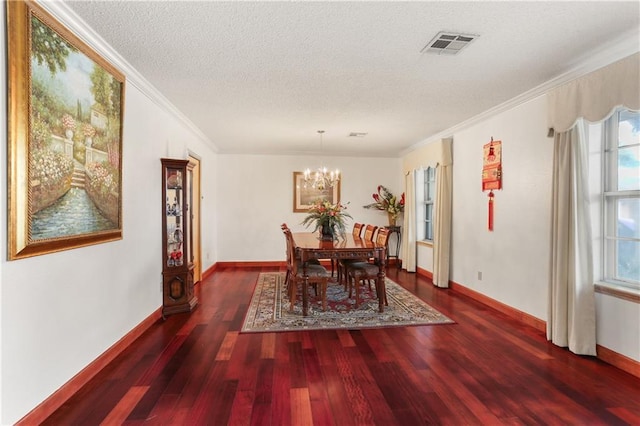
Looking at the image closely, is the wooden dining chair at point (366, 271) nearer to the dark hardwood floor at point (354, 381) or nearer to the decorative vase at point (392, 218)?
the dark hardwood floor at point (354, 381)

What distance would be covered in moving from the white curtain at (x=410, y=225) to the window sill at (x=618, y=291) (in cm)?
353

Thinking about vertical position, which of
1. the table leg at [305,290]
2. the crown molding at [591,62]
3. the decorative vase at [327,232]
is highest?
the crown molding at [591,62]

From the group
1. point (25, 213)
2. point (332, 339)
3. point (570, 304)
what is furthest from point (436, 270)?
point (25, 213)

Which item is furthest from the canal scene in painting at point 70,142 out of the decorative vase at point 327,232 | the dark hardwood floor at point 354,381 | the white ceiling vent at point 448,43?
the decorative vase at point 327,232

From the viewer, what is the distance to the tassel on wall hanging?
3822 mm

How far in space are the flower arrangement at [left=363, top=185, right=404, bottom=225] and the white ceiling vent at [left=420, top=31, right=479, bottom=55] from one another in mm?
4450

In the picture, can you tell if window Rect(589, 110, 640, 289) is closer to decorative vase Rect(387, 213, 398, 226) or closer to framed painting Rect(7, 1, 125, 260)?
framed painting Rect(7, 1, 125, 260)

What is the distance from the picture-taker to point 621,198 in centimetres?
259

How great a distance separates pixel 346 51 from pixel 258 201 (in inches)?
185

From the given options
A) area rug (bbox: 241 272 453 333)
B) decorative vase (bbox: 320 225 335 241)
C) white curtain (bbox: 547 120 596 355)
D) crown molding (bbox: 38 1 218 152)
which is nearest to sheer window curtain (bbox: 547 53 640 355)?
white curtain (bbox: 547 120 596 355)

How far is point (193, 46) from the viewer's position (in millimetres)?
2369

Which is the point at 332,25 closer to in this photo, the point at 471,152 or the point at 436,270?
the point at 471,152

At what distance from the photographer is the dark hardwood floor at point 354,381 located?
1.87 meters

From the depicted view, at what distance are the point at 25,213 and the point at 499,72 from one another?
358 cm
